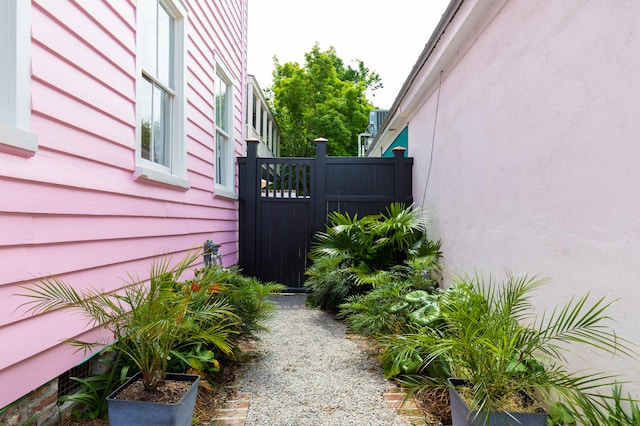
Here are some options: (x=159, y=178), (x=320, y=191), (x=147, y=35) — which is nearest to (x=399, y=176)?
(x=320, y=191)

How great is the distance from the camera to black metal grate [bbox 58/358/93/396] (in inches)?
77.3

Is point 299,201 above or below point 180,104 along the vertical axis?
below

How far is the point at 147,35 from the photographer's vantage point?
296 centimetres

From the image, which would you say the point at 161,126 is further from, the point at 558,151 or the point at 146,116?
the point at 558,151

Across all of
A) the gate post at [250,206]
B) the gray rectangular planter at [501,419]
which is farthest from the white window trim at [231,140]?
the gray rectangular planter at [501,419]

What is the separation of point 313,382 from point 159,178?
190 centimetres

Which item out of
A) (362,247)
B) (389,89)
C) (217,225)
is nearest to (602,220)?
(362,247)

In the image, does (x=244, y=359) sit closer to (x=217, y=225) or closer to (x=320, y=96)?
(x=217, y=225)

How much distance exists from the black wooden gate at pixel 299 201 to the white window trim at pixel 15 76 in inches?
155

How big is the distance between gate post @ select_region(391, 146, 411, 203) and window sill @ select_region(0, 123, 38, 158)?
14.8 feet

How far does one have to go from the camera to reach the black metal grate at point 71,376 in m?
1.96

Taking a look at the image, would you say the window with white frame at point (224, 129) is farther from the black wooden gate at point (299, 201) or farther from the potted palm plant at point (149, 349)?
the potted palm plant at point (149, 349)

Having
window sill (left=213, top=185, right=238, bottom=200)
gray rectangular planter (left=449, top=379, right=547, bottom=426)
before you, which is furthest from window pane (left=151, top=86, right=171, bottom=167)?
gray rectangular planter (left=449, top=379, right=547, bottom=426)

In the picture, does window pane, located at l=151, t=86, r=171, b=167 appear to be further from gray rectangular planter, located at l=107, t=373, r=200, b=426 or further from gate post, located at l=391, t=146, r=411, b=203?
gate post, located at l=391, t=146, r=411, b=203
